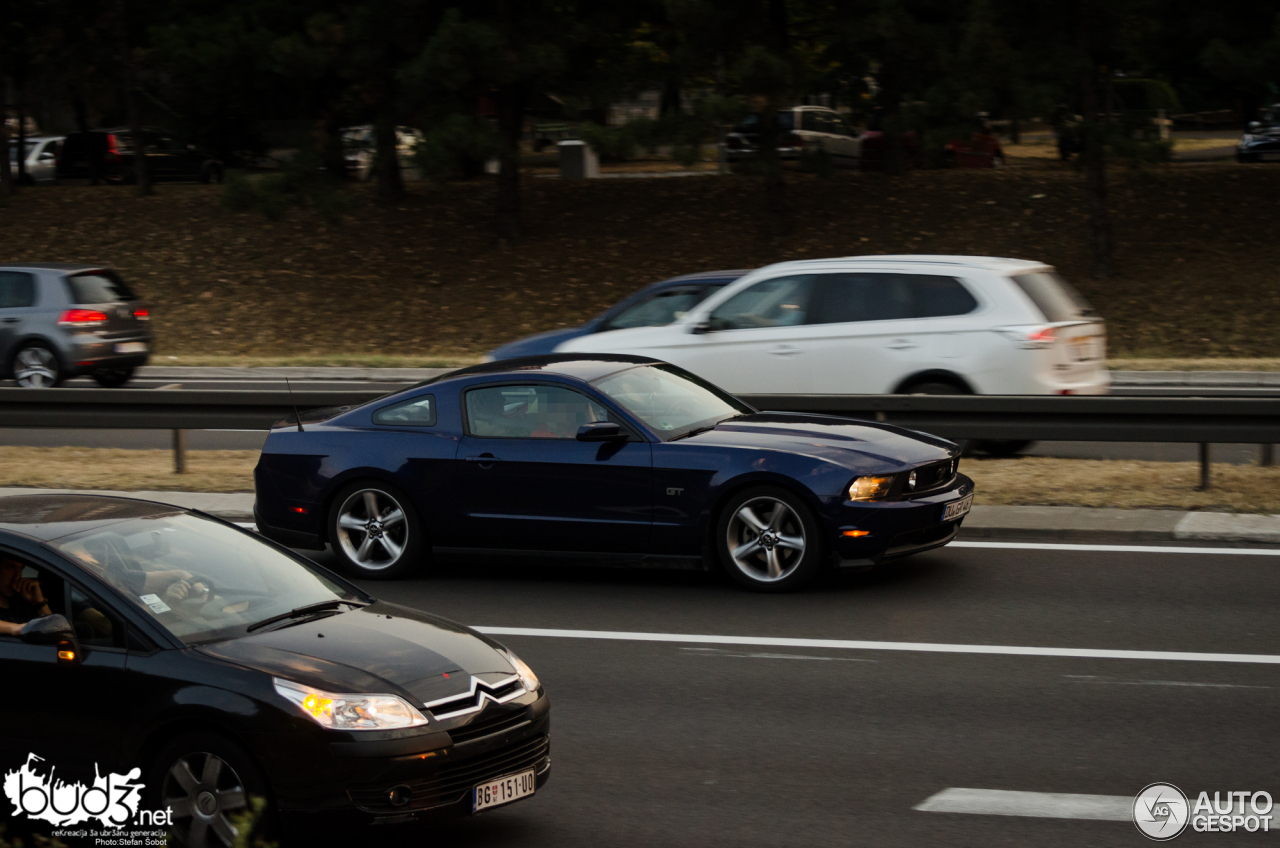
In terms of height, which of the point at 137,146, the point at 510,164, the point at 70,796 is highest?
the point at 137,146

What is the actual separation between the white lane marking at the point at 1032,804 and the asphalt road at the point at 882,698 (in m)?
0.05

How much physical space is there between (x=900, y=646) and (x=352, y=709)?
3.72 m

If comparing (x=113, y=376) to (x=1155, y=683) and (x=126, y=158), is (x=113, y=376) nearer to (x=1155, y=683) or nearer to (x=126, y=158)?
(x=1155, y=683)

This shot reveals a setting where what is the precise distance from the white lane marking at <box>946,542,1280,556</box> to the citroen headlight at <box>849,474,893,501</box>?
5.50 ft

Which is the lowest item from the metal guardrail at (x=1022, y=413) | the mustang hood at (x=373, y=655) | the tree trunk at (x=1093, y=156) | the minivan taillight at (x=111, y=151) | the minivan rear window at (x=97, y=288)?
the metal guardrail at (x=1022, y=413)

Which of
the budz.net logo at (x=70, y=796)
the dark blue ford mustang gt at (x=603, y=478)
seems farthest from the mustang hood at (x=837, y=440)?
the budz.net logo at (x=70, y=796)

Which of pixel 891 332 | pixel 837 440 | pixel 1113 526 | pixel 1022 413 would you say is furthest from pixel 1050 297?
pixel 837 440

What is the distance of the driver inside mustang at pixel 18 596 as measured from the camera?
209 inches

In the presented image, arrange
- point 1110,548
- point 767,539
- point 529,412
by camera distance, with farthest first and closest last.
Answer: point 1110,548
point 529,412
point 767,539

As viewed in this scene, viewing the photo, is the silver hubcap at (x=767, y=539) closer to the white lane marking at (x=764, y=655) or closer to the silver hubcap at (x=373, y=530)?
the white lane marking at (x=764, y=655)

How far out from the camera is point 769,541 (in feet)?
29.1

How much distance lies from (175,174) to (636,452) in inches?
1392

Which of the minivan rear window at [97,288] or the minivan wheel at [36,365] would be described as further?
the minivan rear window at [97,288]

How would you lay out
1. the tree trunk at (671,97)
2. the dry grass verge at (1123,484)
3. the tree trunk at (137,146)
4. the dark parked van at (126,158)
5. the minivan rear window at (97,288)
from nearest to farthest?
→ the dry grass verge at (1123,484) → the minivan rear window at (97,288) → the tree trunk at (671,97) → the tree trunk at (137,146) → the dark parked van at (126,158)
